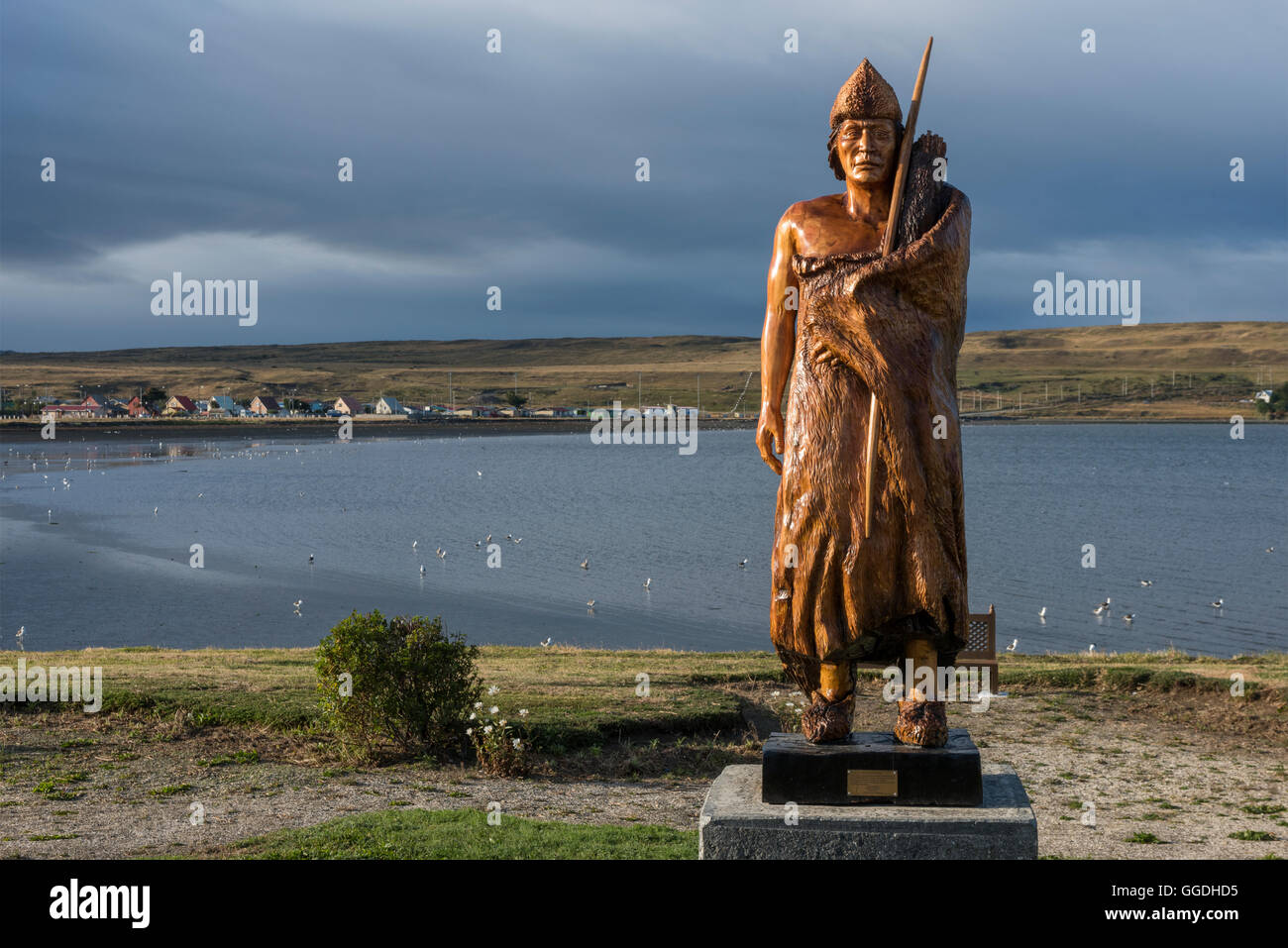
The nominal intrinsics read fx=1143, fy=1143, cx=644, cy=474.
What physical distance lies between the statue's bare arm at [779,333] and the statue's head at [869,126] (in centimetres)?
46

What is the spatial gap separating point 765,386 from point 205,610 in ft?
83.6

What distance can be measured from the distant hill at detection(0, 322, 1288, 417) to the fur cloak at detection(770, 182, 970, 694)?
133 meters

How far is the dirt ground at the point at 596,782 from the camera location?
950 centimetres

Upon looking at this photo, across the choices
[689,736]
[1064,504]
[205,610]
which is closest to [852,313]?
[689,736]

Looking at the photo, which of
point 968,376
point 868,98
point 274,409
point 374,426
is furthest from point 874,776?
point 968,376

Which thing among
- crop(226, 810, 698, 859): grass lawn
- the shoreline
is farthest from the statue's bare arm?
the shoreline

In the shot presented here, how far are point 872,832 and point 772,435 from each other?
225cm

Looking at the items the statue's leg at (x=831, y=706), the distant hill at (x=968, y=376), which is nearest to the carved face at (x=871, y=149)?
the statue's leg at (x=831, y=706)

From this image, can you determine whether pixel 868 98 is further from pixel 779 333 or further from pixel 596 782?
pixel 596 782

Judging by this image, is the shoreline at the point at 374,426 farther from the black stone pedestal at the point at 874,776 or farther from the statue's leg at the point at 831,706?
the black stone pedestal at the point at 874,776

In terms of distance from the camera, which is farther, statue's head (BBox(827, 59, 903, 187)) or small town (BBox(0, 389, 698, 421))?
small town (BBox(0, 389, 698, 421))

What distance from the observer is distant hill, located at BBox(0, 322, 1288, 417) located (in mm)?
149625

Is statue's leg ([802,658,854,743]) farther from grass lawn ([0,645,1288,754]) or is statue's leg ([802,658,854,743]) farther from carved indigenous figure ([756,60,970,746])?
grass lawn ([0,645,1288,754])

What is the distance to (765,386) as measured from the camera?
22.3ft
